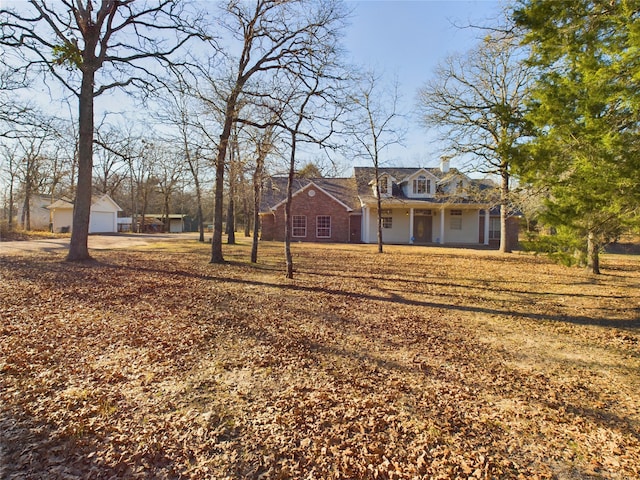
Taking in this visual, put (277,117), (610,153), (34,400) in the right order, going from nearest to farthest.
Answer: (34,400) < (610,153) < (277,117)

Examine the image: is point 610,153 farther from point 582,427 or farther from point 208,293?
point 208,293

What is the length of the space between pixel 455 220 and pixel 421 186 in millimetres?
3934

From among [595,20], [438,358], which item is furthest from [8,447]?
[595,20]

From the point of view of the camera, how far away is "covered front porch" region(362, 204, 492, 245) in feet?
90.1

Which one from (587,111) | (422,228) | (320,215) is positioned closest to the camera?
(587,111)

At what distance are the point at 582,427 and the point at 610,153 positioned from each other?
3.92 m

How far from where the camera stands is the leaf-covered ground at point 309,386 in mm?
2617

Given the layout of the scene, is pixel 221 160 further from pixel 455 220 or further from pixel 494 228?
pixel 494 228

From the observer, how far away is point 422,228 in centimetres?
2853

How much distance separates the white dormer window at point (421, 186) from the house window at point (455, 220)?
2801 millimetres

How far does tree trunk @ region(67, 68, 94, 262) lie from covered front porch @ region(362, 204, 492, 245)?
19.4m

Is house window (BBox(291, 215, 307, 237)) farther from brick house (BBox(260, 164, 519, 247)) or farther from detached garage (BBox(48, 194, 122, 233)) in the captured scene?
detached garage (BBox(48, 194, 122, 233))

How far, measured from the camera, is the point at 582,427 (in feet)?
10.3

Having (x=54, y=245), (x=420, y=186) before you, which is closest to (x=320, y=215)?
(x=420, y=186)
